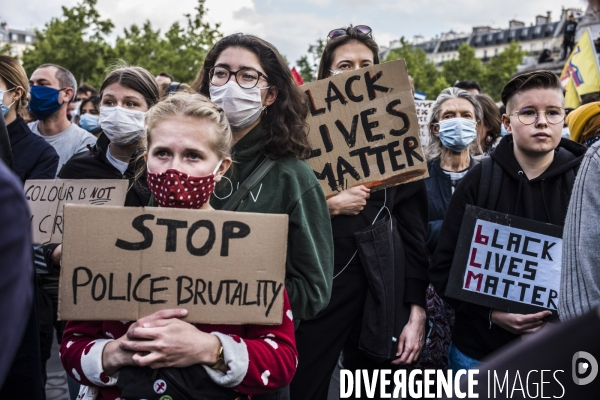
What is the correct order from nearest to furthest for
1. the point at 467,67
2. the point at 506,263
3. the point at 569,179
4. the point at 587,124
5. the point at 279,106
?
the point at 279,106
the point at 506,263
the point at 569,179
the point at 587,124
the point at 467,67

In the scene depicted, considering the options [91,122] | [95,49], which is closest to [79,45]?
[95,49]

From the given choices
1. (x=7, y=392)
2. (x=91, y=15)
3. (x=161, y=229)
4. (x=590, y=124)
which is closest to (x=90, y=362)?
(x=161, y=229)

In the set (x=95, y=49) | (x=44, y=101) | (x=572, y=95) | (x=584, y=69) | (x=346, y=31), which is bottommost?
(x=346, y=31)

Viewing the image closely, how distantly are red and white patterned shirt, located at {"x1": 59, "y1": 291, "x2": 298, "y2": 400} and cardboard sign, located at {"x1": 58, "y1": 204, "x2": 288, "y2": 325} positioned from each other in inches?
3.9

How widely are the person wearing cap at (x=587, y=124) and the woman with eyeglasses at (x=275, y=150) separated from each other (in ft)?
6.52

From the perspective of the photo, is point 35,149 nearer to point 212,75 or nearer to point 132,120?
point 132,120

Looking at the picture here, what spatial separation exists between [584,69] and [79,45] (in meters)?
24.4

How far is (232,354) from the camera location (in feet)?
5.86

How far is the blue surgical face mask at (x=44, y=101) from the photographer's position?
5.29 meters

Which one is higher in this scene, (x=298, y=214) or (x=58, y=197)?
(x=58, y=197)

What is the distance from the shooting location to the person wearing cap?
11.7 ft

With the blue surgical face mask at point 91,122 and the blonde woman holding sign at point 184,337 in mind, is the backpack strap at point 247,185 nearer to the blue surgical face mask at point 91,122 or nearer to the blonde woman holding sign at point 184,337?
the blonde woman holding sign at point 184,337

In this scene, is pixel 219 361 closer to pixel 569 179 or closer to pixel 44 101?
pixel 569 179

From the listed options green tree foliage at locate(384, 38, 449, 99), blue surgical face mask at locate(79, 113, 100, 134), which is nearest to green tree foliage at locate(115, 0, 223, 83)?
blue surgical face mask at locate(79, 113, 100, 134)
